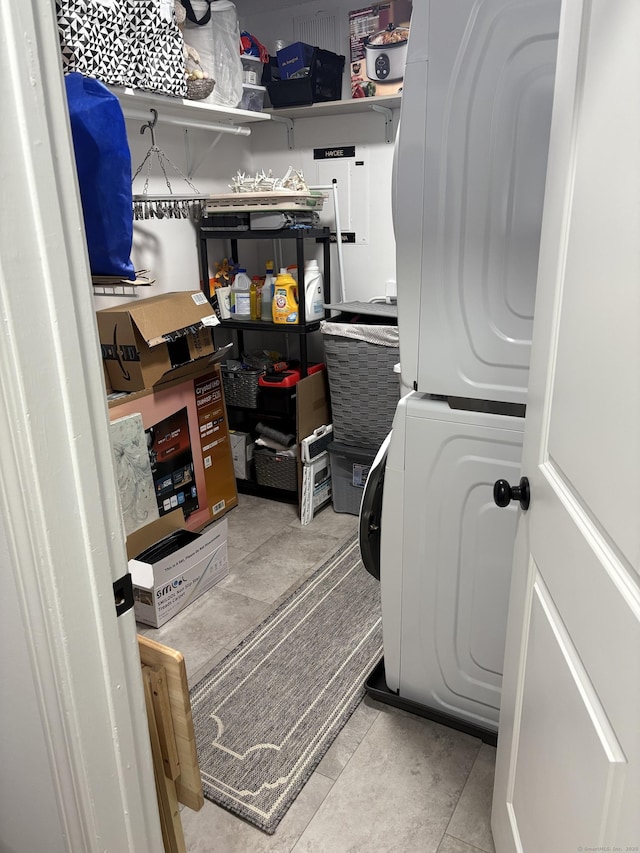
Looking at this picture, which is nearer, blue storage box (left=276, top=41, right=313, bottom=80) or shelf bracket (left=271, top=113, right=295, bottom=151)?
blue storage box (left=276, top=41, right=313, bottom=80)

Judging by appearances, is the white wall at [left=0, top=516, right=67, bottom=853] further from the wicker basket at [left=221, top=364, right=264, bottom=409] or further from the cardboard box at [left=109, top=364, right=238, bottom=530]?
the wicker basket at [left=221, top=364, right=264, bottom=409]

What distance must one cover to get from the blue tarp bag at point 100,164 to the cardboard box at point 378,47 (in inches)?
77.3

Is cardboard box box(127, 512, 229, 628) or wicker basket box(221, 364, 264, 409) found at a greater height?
wicker basket box(221, 364, 264, 409)

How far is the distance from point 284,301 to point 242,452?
0.84 meters

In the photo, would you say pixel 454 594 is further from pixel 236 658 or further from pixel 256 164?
pixel 256 164

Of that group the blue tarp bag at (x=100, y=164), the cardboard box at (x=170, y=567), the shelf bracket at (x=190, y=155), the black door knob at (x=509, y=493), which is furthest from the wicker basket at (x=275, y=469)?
the black door knob at (x=509, y=493)

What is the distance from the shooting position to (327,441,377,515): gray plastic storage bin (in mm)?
3074

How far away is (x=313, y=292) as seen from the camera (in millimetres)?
3152

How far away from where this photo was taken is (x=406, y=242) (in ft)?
5.08

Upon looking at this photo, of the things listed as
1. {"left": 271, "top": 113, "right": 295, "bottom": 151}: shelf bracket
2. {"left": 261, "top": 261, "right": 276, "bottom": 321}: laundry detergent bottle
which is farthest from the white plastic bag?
{"left": 261, "top": 261, "right": 276, "bottom": 321}: laundry detergent bottle

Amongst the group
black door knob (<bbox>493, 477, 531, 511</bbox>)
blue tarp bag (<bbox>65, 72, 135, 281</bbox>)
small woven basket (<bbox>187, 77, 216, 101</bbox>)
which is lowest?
black door knob (<bbox>493, 477, 531, 511</bbox>)

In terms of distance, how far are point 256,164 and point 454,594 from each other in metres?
2.86

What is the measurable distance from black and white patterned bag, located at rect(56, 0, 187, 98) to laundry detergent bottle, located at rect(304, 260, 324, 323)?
963 mm

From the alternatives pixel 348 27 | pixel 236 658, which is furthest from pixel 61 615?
pixel 348 27
